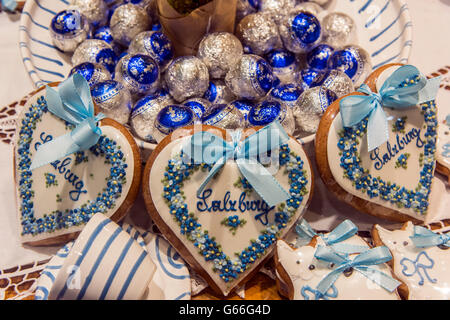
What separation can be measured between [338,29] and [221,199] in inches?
31.4

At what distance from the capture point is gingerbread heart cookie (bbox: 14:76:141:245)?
111 cm

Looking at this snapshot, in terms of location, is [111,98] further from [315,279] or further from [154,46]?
[315,279]

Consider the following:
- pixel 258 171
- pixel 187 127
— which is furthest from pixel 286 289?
pixel 187 127

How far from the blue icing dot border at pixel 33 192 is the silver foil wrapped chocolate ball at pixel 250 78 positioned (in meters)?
0.41

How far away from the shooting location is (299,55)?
156cm

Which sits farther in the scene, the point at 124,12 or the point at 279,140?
the point at 124,12

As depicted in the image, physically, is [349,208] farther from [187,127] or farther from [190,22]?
[190,22]

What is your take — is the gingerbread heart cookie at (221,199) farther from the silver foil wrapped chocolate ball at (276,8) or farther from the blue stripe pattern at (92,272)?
the silver foil wrapped chocolate ball at (276,8)

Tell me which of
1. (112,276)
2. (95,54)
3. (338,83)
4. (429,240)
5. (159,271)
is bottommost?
(159,271)

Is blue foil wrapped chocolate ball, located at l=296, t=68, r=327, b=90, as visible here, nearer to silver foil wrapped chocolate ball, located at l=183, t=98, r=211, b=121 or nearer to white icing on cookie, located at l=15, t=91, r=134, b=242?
silver foil wrapped chocolate ball, located at l=183, t=98, r=211, b=121

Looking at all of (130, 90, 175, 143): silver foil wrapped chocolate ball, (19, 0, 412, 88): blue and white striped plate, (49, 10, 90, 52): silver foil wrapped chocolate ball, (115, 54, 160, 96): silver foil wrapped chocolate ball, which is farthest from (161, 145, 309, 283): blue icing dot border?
(49, 10, 90, 52): silver foil wrapped chocolate ball

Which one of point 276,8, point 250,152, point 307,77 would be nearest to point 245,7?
point 276,8

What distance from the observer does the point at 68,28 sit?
56.6 inches
